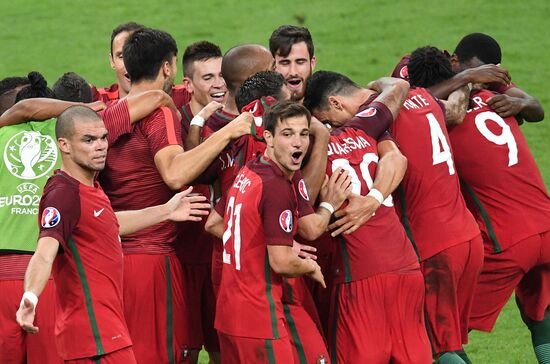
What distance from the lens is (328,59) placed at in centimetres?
2220

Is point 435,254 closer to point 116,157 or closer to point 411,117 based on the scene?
point 411,117

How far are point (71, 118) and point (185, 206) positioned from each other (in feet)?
3.35

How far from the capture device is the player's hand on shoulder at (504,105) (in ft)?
32.3

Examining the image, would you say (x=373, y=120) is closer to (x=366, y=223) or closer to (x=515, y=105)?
(x=366, y=223)

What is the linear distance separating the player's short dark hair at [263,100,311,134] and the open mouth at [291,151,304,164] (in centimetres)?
20

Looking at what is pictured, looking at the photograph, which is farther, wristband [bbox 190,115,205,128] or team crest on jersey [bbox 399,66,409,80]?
team crest on jersey [bbox 399,66,409,80]

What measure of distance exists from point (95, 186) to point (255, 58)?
185 cm

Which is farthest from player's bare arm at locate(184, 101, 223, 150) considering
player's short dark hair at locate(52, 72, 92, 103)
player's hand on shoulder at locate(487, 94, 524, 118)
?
player's hand on shoulder at locate(487, 94, 524, 118)

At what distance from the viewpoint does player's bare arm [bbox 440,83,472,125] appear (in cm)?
956

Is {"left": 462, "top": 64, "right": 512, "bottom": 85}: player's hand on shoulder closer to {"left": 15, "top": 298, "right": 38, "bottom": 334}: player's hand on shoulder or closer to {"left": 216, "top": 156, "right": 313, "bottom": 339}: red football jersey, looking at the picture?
{"left": 216, "top": 156, "right": 313, "bottom": 339}: red football jersey

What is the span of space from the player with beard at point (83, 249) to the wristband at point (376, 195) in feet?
5.98

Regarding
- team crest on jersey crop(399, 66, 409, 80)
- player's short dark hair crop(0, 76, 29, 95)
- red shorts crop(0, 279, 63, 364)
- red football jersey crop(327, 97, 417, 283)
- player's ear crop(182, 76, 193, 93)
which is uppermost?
player's short dark hair crop(0, 76, 29, 95)

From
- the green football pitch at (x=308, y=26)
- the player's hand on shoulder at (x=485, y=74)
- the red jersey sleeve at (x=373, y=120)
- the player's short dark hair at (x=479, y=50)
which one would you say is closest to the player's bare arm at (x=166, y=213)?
the red jersey sleeve at (x=373, y=120)

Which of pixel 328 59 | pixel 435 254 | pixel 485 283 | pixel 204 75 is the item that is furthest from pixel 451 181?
pixel 328 59
